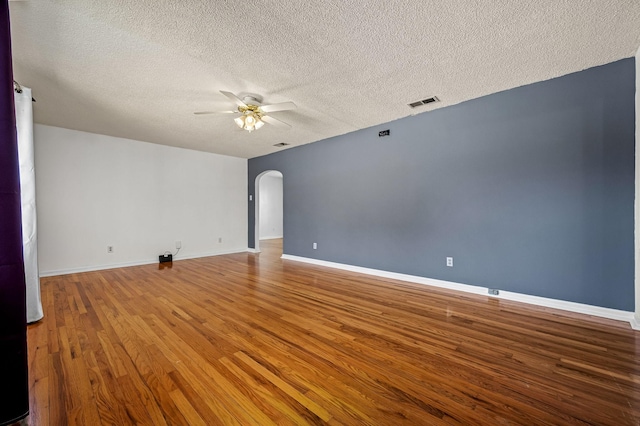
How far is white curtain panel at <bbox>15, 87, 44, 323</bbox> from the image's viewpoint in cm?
247

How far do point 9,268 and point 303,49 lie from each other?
249 centimetres

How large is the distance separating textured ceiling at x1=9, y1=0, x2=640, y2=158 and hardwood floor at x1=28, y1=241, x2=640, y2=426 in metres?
2.56

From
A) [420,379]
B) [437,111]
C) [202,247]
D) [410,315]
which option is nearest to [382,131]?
[437,111]

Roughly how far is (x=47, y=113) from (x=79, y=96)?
3.84ft

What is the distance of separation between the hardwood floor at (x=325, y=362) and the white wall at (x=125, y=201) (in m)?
1.88

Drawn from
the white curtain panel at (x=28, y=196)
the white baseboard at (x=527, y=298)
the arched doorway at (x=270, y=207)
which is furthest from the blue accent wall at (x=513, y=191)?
the arched doorway at (x=270, y=207)

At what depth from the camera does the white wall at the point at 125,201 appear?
441 centimetres

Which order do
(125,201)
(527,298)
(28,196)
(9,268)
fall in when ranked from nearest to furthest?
(9,268) → (28,196) → (527,298) → (125,201)

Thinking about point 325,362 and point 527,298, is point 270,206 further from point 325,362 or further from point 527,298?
point 325,362

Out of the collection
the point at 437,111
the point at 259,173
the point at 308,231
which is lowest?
the point at 308,231

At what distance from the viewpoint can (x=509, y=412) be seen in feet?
4.45

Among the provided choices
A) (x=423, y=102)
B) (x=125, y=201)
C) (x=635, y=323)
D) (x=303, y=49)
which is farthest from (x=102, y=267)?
(x=635, y=323)

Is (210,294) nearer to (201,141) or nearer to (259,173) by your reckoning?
(201,141)

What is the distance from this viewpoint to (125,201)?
5188mm
